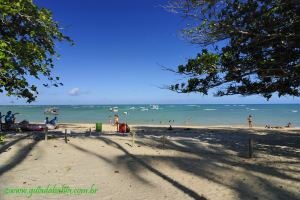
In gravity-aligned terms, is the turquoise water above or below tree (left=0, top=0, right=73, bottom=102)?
below

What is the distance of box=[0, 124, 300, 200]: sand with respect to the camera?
823cm

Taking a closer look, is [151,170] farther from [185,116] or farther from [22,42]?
[185,116]

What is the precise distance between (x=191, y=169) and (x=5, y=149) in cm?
808

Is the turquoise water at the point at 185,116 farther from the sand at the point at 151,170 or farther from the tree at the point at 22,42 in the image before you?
the tree at the point at 22,42

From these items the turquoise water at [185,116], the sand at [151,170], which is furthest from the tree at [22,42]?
the turquoise water at [185,116]

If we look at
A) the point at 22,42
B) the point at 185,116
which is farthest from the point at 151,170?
the point at 185,116

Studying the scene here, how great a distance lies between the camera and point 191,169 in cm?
1069

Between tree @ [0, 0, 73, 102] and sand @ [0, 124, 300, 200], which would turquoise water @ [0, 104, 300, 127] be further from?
tree @ [0, 0, 73, 102]

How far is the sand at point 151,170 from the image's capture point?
8.23 metres

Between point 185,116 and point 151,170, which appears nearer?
point 151,170

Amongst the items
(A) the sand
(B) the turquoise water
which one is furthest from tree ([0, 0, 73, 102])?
(B) the turquoise water

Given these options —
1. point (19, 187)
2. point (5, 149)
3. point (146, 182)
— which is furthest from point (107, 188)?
point (5, 149)

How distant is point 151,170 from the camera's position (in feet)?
34.3

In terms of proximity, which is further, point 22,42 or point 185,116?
point 185,116
